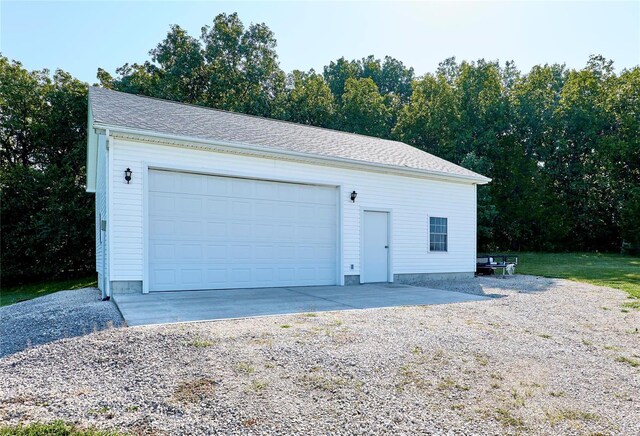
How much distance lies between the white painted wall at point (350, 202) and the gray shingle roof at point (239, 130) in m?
0.37

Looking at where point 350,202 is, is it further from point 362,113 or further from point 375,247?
point 362,113

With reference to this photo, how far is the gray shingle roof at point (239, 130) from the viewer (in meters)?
8.78

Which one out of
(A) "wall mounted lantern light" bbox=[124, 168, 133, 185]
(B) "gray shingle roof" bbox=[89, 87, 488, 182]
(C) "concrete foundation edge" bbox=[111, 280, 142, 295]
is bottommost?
(C) "concrete foundation edge" bbox=[111, 280, 142, 295]

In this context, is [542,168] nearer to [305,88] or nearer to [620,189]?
[620,189]

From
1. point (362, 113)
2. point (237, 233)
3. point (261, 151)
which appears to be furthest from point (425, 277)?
point (362, 113)

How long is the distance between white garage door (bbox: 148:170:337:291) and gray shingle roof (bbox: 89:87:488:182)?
947 millimetres

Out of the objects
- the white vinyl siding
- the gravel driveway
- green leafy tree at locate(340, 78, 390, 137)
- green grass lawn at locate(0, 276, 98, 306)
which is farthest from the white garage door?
green leafy tree at locate(340, 78, 390, 137)

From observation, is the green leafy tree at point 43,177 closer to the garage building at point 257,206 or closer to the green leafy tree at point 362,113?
the garage building at point 257,206

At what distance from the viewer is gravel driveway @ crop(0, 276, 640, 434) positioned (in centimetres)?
302

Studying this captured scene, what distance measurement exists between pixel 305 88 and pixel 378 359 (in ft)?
80.5

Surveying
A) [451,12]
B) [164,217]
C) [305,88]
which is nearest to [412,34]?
[451,12]

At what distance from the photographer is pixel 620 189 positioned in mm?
24797

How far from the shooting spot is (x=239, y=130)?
10.5m

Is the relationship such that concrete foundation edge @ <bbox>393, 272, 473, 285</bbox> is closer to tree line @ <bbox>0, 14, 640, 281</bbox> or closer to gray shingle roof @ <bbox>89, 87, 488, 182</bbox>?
gray shingle roof @ <bbox>89, 87, 488, 182</bbox>
